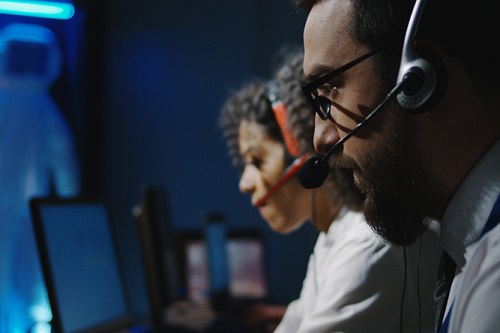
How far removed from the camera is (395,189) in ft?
2.58

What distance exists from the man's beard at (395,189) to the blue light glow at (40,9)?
114 inches

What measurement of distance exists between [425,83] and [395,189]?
0.16 metres

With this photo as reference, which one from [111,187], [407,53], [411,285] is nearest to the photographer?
[407,53]

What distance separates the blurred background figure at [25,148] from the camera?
2.34 m

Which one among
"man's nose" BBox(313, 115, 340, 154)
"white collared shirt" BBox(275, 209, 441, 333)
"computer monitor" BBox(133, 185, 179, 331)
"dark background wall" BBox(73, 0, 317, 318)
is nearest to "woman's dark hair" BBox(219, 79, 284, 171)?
"computer monitor" BBox(133, 185, 179, 331)

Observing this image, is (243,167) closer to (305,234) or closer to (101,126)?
(305,234)

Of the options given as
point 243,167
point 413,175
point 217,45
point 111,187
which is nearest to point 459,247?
point 413,175

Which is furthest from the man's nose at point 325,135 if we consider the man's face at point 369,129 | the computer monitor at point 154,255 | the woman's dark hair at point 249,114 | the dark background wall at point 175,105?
the dark background wall at point 175,105

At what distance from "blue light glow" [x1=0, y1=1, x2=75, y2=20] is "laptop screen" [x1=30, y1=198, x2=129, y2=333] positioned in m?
2.00

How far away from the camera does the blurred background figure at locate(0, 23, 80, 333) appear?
92.2 inches

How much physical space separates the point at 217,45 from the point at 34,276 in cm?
161

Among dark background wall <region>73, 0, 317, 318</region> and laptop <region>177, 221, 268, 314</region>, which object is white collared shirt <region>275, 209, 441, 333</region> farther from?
dark background wall <region>73, 0, 317, 318</region>

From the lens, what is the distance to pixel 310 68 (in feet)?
2.79

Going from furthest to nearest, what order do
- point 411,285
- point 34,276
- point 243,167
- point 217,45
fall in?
1. point 217,45
2. point 34,276
3. point 243,167
4. point 411,285
